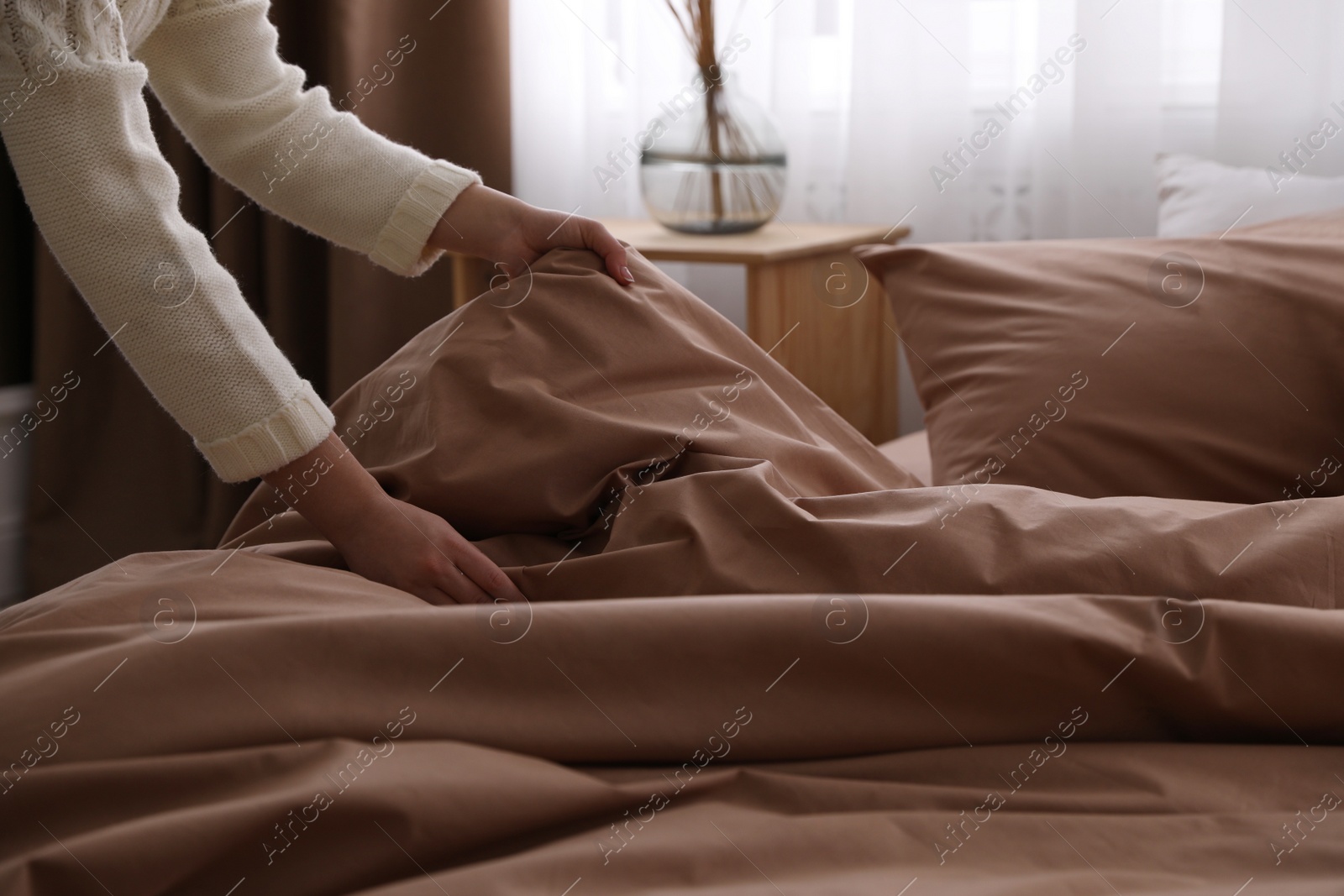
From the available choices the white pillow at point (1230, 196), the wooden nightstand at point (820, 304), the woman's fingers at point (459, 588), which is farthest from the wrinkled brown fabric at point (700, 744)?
the wooden nightstand at point (820, 304)

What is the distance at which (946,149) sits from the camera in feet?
6.34

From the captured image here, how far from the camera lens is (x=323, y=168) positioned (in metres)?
1.03

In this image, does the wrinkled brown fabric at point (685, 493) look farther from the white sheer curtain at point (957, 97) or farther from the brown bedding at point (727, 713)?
the white sheer curtain at point (957, 97)

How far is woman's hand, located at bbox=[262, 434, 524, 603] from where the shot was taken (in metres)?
0.81

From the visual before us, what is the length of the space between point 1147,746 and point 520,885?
347 mm

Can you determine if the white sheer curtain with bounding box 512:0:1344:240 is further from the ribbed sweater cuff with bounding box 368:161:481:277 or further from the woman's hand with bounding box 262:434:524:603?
the woman's hand with bounding box 262:434:524:603

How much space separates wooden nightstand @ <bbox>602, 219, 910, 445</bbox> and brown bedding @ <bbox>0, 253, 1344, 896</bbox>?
944 mm

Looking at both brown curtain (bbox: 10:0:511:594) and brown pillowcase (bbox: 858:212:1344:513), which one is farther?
brown curtain (bbox: 10:0:511:594)

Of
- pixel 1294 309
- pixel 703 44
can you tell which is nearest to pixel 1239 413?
pixel 1294 309

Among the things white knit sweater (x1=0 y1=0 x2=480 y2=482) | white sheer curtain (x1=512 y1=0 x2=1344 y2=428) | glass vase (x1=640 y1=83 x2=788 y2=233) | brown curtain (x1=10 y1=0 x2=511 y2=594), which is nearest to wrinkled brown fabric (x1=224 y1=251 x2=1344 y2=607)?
white knit sweater (x1=0 y1=0 x2=480 y2=482)

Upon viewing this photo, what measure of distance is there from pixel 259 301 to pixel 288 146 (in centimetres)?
138

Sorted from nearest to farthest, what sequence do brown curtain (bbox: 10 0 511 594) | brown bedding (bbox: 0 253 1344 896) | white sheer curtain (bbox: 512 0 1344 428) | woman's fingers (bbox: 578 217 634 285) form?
brown bedding (bbox: 0 253 1344 896), woman's fingers (bbox: 578 217 634 285), white sheer curtain (bbox: 512 0 1344 428), brown curtain (bbox: 10 0 511 594)

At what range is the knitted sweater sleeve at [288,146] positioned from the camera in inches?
39.4

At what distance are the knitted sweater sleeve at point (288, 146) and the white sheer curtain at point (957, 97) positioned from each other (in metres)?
1.11
